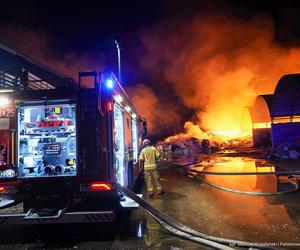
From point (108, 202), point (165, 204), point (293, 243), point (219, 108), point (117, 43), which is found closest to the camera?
point (293, 243)

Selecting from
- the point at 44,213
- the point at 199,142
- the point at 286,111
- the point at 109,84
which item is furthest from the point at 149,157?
the point at 199,142

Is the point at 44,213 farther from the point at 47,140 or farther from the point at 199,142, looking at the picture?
the point at 199,142

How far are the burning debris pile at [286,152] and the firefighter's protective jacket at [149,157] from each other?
12.1 meters

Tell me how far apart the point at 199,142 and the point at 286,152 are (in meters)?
10.2

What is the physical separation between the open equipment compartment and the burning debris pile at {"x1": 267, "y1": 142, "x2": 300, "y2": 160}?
49.8 feet

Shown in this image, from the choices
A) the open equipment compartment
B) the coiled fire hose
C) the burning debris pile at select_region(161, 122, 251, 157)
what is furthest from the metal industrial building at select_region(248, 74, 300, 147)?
the open equipment compartment

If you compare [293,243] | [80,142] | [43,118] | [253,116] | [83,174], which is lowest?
[293,243]

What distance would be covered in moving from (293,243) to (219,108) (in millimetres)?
28104

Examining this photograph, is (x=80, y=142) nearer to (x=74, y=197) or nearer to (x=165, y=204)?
(x=74, y=197)

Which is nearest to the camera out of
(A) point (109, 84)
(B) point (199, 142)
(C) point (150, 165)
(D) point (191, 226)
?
(A) point (109, 84)

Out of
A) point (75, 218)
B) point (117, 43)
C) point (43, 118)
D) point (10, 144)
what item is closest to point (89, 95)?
point (43, 118)

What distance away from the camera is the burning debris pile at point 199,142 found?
85.1 ft

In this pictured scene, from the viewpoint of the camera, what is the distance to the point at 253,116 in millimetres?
29547

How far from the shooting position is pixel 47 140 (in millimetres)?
5570
